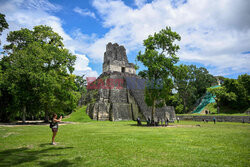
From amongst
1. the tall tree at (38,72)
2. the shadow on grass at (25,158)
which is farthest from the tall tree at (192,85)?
the shadow on grass at (25,158)

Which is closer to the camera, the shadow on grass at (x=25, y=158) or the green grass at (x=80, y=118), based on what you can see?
the shadow on grass at (x=25, y=158)

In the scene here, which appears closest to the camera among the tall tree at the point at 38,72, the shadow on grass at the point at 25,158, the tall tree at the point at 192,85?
the shadow on grass at the point at 25,158

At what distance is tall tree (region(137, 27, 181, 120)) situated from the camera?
18141mm

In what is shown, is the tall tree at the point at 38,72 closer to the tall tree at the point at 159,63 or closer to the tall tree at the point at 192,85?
the tall tree at the point at 159,63

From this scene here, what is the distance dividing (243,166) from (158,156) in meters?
2.24

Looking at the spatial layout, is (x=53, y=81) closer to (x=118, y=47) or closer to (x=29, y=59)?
(x=29, y=59)

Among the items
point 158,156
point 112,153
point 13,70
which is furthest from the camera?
point 13,70

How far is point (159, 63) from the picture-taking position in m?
18.0

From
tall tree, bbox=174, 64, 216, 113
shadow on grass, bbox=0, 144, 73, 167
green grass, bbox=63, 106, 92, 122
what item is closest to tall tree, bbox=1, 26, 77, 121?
green grass, bbox=63, 106, 92, 122

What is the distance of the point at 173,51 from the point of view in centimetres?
1886

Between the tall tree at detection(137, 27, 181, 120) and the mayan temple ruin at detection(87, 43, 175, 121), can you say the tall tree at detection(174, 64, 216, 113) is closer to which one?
the mayan temple ruin at detection(87, 43, 175, 121)

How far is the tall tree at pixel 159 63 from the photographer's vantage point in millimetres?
18141

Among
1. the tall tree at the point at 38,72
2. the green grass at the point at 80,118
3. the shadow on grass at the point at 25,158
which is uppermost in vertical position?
the tall tree at the point at 38,72

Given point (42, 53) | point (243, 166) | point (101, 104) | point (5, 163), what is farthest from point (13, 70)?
point (243, 166)
